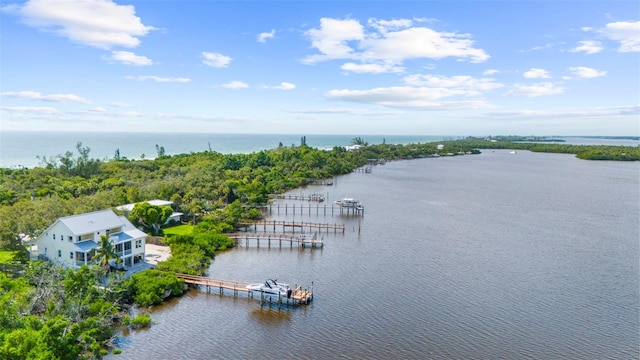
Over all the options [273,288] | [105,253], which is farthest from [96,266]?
[273,288]

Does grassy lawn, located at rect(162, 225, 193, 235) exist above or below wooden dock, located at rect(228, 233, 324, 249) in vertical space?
above

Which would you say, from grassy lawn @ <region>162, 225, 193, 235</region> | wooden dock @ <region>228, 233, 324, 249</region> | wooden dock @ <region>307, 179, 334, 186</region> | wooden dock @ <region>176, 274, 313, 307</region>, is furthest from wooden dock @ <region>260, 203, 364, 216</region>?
wooden dock @ <region>176, 274, 313, 307</region>

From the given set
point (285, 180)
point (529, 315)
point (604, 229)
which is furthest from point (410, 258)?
point (285, 180)

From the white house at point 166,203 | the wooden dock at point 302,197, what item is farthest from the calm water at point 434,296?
the wooden dock at point 302,197

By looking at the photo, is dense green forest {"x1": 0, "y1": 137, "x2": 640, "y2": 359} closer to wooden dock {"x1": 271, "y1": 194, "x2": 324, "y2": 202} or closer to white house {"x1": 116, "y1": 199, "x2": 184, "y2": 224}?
white house {"x1": 116, "y1": 199, "x2": 184, "y2": 224}

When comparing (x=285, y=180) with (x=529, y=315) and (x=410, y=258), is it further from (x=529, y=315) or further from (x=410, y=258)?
(x=529, y=315)

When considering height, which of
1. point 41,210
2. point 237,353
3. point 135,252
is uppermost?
point 41,210

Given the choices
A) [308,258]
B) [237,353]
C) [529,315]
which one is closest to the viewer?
[237,353]
